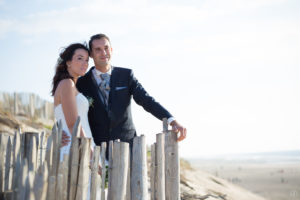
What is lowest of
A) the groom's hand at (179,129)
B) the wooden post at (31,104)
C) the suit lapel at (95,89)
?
the groom's hand at (179,129)

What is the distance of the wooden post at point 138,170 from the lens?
10.5 feet

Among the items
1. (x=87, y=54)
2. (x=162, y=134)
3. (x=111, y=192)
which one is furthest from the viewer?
(x=87, y=54)

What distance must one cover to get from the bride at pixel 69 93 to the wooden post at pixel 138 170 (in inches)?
22.0

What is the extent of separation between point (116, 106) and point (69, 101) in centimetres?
65

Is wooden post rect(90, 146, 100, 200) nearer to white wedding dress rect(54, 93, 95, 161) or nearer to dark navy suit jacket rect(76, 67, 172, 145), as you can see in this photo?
white wedding dress rect(54, 93, 95, 161)

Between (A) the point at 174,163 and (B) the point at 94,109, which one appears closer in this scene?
(A) the point at 174,163

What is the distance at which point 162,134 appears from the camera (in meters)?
3.61

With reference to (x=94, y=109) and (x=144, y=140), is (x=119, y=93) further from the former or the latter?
(x=144, y=140)

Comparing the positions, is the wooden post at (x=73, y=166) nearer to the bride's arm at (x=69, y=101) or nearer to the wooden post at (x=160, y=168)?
the bride's arm at (x=69, y=101)

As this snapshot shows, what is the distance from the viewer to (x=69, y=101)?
137 inches

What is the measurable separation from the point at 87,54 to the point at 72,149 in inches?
55.0

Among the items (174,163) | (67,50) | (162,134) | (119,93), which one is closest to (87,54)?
(67,50)

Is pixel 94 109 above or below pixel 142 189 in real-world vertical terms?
above

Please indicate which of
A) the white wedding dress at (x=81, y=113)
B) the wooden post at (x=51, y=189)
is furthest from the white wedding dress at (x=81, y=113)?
the wooden post at (x=51, y=189)
